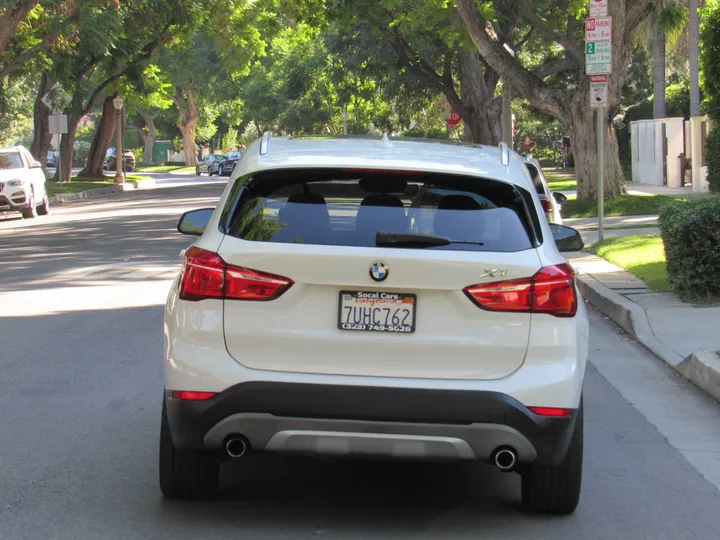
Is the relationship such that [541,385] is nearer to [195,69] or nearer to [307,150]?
[307,150]

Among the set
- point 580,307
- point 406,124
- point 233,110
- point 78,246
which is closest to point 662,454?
point 580,307

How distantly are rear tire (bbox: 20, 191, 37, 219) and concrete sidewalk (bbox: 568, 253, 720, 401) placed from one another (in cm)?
1700

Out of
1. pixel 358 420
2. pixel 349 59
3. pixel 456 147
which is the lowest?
pixel 358 420

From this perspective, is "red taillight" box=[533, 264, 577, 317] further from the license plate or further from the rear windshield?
the license plate

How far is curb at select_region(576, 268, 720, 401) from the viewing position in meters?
8.26

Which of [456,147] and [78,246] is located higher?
[456,147]

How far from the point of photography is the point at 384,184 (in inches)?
202

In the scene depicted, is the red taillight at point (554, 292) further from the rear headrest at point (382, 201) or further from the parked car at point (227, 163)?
the parked car at point (227, 163)

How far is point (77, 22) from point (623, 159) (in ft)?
90.9

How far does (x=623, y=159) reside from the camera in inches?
1984

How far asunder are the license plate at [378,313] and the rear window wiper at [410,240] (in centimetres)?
22

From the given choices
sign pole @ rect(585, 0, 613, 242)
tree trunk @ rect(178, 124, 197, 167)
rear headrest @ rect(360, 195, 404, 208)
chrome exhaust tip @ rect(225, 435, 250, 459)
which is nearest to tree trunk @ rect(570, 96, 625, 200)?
sign pole @ rect(585, 0, 613, 242)

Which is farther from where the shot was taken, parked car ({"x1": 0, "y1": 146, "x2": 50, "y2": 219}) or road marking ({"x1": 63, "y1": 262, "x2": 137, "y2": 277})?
parked car ({"x1": 0, "y1": 146, "x2": 50, "y2": 219})

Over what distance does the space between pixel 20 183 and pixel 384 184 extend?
76.0 feet
